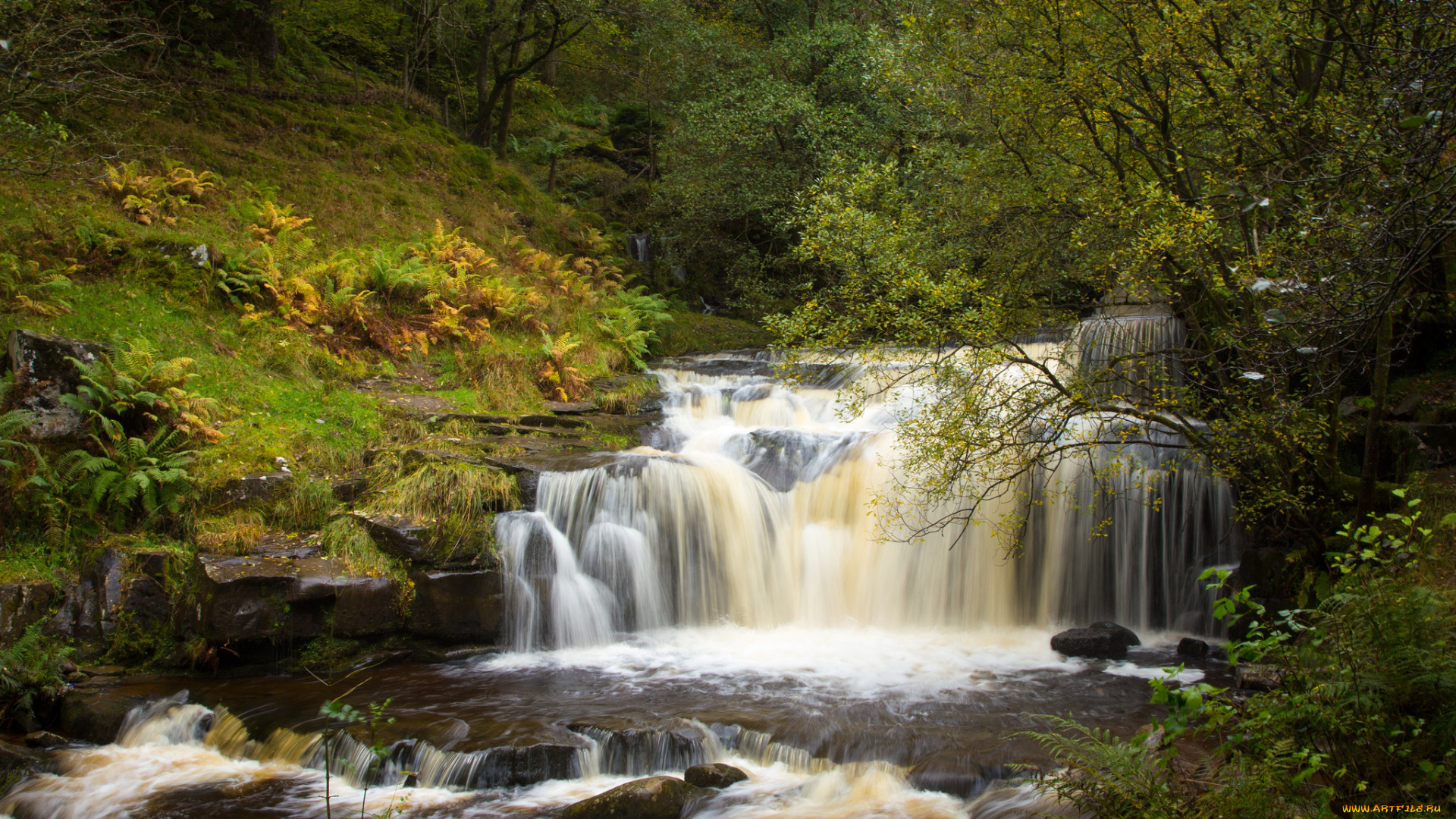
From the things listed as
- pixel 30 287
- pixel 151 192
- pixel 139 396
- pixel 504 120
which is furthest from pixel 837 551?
pixel 504 120

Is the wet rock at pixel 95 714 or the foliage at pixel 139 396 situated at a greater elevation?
the foliage at pixel 139 396

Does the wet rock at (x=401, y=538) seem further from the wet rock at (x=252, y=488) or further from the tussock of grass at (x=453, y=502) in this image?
the wet rock at (x=252, y=488)

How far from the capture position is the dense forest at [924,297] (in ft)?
15.1

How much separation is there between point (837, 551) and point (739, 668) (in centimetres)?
264

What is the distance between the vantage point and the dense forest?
4602mm

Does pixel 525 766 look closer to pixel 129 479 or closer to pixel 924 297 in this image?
pixel 924 297

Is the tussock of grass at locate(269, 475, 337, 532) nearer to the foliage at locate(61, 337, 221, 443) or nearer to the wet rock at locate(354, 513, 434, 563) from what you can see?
the wet rock at locate(354, 513, 434, 563)

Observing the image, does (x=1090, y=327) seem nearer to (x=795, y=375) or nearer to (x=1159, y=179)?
(x=1159, y=179)

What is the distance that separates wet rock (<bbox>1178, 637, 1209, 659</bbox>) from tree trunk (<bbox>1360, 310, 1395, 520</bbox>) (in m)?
2.35

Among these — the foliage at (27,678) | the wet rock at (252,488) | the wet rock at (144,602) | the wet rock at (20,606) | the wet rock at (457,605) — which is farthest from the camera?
the wet rock at (252,488)

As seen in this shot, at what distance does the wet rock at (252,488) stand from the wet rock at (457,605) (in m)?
1.98

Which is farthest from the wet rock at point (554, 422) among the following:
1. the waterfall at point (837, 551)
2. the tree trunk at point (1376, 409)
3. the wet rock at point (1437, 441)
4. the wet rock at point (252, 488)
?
the wet rock at point (1437, 441)

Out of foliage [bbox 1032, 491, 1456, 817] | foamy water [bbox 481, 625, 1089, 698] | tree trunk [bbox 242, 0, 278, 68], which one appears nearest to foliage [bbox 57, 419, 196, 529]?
foamy water [bbox 481, 625, 1089, 698]

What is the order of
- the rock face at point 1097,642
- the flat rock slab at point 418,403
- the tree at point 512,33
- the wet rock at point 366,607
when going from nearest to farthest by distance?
1. the wet rock at point 366,607
2. the rock face at point 1097,642
3. the flat rock slab at point 418,403
4. the tree at point 512,33
